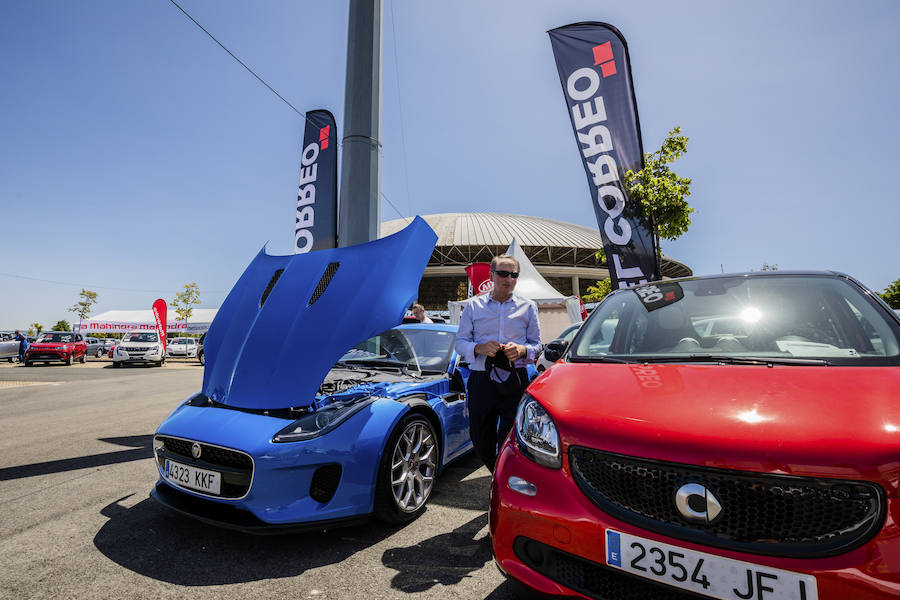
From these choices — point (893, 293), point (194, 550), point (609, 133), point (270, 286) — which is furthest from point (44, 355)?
point (893, 293)

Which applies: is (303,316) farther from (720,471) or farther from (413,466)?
(720,471)

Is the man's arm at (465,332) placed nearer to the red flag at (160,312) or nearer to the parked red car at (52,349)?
the parked red car at (52,349)

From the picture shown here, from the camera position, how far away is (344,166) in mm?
7293

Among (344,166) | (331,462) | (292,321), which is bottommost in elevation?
(331,462)

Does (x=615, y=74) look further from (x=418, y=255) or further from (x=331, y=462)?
(x=331, y=462)

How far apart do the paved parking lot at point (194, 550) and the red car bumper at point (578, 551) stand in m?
0.20

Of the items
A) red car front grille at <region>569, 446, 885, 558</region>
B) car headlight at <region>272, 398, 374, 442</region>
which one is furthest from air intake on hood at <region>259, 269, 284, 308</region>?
red car front grille at <region>569, 446, 885, 558</region>

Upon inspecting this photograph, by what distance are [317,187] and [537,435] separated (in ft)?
26.3

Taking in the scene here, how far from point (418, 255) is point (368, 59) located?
19.1 ft

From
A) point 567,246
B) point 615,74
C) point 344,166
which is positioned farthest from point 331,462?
point 567,246

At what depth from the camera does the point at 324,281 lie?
3285 mm

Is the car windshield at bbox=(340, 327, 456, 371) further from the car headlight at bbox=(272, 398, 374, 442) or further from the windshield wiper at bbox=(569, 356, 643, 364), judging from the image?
the windshield wiper at bbox=(569, 356, 643, 364)

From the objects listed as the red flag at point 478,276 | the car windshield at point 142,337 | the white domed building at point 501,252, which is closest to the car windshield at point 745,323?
the red flag at point 478,276

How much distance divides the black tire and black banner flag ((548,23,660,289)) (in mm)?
5787
